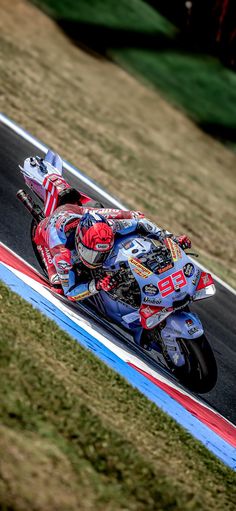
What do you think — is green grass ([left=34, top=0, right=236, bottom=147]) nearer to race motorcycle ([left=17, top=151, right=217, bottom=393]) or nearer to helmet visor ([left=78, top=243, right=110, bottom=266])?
race motorcycle ([left=17, top=151, right=217, bottom=393])

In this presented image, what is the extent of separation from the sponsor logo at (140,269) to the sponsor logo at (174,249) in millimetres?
329

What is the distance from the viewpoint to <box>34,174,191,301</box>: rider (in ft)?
23.3

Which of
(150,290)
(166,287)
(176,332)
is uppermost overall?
(166,287)

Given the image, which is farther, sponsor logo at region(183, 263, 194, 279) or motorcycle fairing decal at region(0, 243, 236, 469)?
sponsor logo at region(183, 263, 194, 279)

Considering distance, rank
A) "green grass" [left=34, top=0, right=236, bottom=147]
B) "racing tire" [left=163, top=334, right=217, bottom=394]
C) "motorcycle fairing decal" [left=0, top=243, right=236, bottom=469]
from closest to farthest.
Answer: "motorcycle fairing decal" [left=0, top=243, right=236, bottom=469]
"racing tire" [left=163, top=334, right=217, bottom=394]
"green grass" [left=34, top=0, right=236, bottom=147]

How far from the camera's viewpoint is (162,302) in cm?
711

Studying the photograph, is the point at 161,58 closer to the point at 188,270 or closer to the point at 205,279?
the point at 205,279

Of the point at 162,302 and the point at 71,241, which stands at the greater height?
the point at 162,302

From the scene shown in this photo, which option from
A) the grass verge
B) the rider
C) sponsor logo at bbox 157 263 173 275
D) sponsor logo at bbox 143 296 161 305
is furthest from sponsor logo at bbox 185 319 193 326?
the grass verge

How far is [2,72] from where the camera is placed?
13711 mm

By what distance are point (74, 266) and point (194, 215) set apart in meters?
5.94

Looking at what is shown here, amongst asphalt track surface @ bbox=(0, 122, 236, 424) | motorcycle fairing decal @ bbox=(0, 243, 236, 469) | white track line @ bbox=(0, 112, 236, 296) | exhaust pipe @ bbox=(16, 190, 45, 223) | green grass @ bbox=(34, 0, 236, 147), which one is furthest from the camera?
green grass @ bbox=(34, 0, 236, 147)

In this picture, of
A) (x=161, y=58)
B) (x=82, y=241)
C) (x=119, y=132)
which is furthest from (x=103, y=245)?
(x=161, y=58)

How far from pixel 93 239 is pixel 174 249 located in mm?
912
